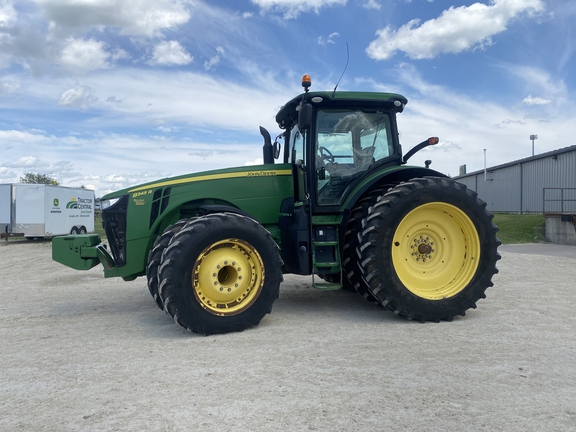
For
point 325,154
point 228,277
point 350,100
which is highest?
point 350,100

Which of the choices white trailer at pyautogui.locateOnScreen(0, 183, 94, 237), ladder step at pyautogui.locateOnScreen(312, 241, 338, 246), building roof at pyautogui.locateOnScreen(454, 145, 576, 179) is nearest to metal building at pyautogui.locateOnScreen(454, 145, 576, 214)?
building roof at pyautogui.locateOnScreen(454, 145, 576, 179)

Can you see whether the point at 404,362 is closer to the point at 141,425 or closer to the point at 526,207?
the point at 141,425

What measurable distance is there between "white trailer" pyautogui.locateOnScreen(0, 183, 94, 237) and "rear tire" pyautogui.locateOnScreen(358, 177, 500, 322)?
68.1 ft

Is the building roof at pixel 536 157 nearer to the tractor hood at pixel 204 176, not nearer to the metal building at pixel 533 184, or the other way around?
the metal building at pixel 533 184

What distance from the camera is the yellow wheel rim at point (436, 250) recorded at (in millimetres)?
5742

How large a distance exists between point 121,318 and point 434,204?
415cm

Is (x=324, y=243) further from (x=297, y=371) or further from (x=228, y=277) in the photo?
(x=297, y=371)

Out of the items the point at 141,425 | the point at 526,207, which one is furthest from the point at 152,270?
the point at 526,207

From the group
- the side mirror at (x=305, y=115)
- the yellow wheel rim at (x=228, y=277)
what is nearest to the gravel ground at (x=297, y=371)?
the yellow wheel rim at (x=228, y=277)

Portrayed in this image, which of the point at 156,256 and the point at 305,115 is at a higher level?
the point at 305,115

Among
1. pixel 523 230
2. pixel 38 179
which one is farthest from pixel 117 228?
pixel 38 179

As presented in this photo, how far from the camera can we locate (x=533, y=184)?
3170 centimetres

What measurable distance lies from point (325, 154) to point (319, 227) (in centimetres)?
95

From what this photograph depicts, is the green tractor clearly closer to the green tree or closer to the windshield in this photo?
the windshield
